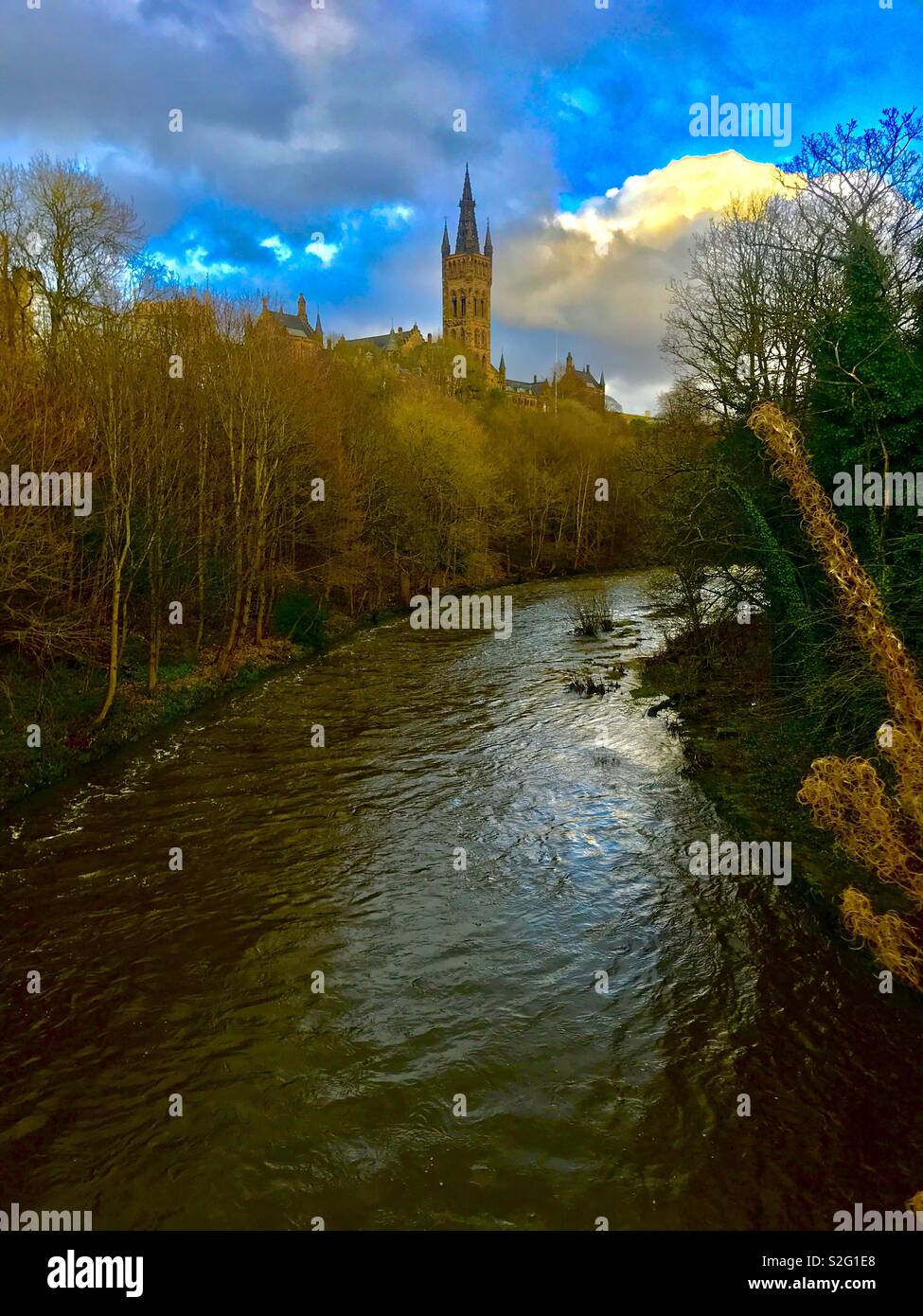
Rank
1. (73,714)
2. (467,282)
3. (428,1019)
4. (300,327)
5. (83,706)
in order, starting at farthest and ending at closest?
(467,282) → (300,327) → (83,706) → (73,714) → (428,1019)

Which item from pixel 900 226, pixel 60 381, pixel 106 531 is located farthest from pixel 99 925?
pixel 900 226

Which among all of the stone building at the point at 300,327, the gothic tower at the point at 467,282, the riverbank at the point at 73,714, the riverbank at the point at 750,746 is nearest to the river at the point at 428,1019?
the riverbank at the point at 750,746

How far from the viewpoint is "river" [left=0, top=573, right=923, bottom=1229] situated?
6723 mm

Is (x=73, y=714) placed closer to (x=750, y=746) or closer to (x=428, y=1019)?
(x=428, y=1019)

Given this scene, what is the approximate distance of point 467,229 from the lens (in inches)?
5719

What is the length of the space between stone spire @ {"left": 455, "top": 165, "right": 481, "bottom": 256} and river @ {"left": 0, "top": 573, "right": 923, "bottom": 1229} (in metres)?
151

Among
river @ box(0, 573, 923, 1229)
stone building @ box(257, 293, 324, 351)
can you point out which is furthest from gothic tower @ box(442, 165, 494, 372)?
river @ box(0, 573, 923, 1229)

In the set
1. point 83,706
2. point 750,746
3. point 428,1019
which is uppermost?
point 83,706

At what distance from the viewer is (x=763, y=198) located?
82.7ft

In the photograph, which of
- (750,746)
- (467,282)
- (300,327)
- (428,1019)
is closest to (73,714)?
(428,1019)

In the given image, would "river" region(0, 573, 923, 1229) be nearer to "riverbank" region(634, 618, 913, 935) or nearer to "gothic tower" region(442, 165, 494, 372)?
"riverbank" region(634, 618, 913, 935)

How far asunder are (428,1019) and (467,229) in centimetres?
16151
